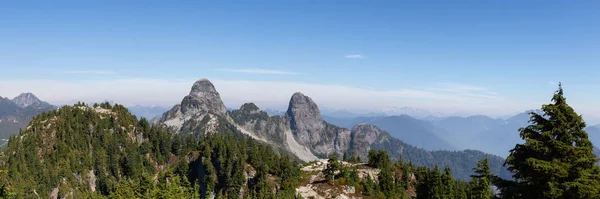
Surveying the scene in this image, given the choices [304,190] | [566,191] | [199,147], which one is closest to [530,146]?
[566,191]

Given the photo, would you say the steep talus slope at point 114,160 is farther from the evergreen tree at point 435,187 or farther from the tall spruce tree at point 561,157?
the tall spruce tree at point 561,157

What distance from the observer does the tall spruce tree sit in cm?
2433

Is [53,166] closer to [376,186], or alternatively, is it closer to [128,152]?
[128,152]

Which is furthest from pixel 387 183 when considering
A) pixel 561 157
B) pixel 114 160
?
pixel 114 160

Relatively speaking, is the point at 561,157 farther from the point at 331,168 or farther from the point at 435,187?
the point at 331,168

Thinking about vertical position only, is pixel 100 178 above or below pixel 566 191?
below

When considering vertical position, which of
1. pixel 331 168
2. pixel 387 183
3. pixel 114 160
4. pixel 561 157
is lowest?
pixel 114 160

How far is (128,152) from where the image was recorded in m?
165

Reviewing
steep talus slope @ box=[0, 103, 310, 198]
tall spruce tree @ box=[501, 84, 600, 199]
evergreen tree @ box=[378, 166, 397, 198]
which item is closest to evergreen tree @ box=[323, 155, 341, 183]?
steep talus slope @ box=[0, 103, 310, 198]

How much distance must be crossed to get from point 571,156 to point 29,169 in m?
160

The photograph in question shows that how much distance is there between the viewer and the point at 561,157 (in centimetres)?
2527

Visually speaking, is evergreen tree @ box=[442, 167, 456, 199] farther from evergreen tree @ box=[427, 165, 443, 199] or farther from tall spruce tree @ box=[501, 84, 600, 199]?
tall spruce tree @ box=[501, 84, 600, 199]

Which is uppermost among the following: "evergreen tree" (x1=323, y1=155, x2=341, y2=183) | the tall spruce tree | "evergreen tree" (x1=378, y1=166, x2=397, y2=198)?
the tall spruce tree

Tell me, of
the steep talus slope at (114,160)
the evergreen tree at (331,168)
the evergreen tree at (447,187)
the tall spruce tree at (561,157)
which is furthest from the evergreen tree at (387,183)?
the tall spruce tree at (561,157)
